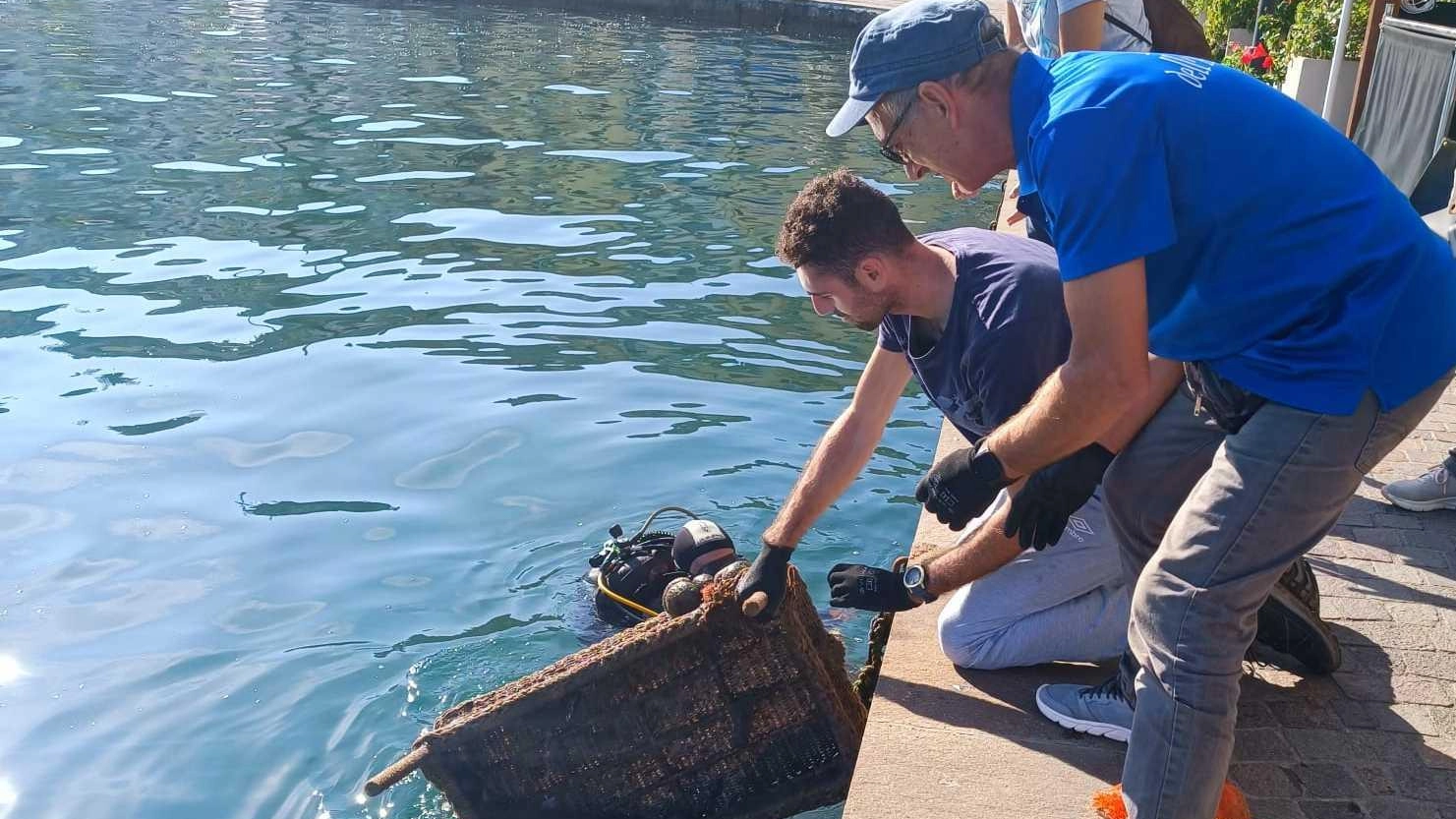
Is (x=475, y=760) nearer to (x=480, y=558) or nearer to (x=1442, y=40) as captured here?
(x=480, y=558)

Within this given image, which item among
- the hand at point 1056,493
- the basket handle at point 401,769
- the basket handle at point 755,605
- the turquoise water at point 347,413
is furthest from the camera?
the turquoise water at point 347,413

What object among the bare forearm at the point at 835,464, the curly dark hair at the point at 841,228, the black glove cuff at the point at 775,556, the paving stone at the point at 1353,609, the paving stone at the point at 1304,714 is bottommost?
the paving stone at the point at 1353,609

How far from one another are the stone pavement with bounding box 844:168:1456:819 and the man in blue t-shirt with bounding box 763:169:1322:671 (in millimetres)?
137

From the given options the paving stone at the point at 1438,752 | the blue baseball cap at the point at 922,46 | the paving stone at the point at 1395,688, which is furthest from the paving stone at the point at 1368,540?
the blue baseball cap at the point at 922,46

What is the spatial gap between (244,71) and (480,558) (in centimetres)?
1544

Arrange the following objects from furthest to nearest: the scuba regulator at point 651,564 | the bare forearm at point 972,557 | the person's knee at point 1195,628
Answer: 1. the scuba regulator at point 651,564
2. the bare forearm at point 972,557
3. the person's knee at point 1195,628

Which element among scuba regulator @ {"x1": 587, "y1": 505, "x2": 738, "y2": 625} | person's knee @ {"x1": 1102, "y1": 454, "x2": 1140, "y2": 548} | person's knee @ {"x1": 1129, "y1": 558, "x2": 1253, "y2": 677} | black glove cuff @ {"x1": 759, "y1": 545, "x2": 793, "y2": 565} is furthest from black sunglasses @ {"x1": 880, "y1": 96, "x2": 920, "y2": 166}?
scuba regulator @ {"x1": 587, "y1": 505, "x2": 738, "y2": 625}

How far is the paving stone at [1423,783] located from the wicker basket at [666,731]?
1.30 meters

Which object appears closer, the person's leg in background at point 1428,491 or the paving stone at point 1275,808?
the paving stone at point 1275,808

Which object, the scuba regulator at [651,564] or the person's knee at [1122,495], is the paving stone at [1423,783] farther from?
the scuba regulator at [651,564]

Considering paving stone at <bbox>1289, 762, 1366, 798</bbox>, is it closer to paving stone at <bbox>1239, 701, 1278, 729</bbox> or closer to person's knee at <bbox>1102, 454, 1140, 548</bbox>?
paving stone at <bbox>1239, 701, 1278, 729</bbox>

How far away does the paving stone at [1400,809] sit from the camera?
3.12m

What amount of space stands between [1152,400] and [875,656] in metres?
1.40

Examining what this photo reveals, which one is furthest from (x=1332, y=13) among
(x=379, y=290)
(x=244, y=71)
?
(x=244, y=71)
